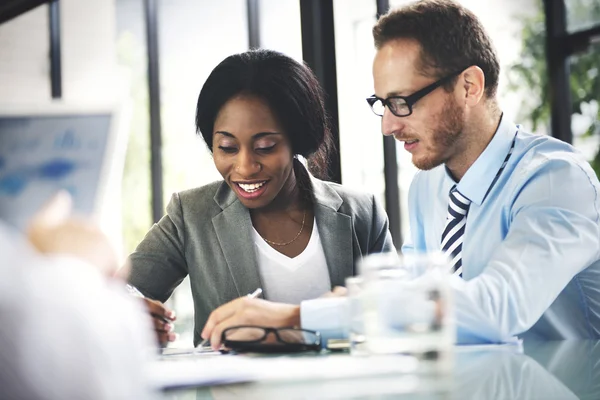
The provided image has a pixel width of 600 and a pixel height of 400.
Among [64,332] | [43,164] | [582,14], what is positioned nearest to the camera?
[64,332]

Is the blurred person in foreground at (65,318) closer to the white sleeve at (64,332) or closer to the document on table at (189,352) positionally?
the white sleeve at (64,332)

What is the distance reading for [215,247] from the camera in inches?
90.0

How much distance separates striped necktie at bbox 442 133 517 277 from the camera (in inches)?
78.8

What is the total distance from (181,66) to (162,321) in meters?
5.24

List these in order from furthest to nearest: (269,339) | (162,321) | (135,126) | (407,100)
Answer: (135,126)
(407,100)
(162,321)
(269,339)

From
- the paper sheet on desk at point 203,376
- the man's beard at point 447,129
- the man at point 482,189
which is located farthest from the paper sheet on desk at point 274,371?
the man's beard at point 447,129

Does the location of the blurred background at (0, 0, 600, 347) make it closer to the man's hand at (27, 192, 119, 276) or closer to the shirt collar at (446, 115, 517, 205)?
the shirt collar at (446, 115, 517, 205)

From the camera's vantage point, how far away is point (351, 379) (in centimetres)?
87

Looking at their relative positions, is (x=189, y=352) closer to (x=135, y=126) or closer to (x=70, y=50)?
(x=135, y=126)

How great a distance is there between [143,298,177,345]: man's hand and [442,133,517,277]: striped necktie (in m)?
0.74

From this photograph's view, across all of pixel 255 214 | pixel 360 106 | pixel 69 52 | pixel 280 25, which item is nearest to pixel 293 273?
pixel 255 214

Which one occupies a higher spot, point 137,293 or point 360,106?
point 360,106

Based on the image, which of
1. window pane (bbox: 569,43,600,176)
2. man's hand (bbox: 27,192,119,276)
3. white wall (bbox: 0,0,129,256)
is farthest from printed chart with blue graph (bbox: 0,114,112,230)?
white wall (bbox: 0,0,129,256)

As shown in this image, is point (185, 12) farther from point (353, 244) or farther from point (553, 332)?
point (553, 332)
